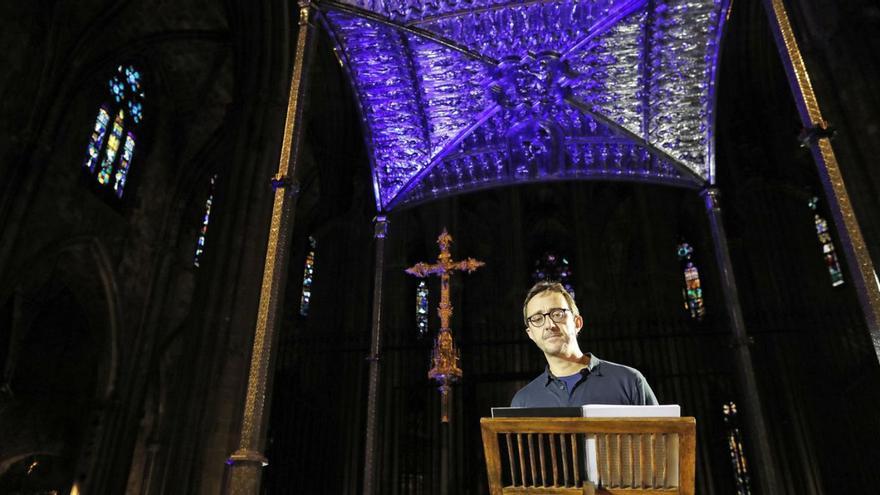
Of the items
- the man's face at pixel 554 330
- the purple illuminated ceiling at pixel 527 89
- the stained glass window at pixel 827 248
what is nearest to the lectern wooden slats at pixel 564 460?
the man's face at pixel 554 330

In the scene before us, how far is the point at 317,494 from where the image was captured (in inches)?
408

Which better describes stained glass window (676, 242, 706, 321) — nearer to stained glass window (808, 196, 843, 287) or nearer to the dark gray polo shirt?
stained glass window (808, 196, 843, 287)

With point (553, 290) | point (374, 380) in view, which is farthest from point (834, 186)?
point (374, 380)

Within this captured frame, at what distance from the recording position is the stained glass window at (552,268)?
16.2m

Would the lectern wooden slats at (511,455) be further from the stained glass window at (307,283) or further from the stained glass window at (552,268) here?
the stained glass window at (552,268)

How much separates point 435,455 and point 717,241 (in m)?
7.86

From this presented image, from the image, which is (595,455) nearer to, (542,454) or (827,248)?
(542,454)

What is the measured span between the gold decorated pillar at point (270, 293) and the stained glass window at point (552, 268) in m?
12.2

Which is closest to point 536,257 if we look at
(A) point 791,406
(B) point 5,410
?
(A) point 791,406

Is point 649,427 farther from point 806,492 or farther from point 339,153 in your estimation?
point 339,153

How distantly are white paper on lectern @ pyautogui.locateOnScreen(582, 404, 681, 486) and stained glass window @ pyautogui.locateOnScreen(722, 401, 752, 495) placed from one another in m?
11.6

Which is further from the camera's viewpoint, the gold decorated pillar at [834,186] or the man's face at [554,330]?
the gold decorated pillar at [834,186]

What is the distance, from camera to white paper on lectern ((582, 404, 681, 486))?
1.65 metres

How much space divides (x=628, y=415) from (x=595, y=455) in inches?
6.4
